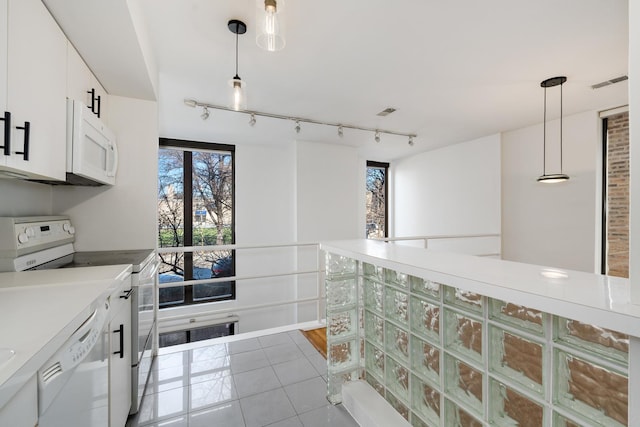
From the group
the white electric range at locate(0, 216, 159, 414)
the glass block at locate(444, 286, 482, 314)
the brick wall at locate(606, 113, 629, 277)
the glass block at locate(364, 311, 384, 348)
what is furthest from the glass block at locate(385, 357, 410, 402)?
the brick wall at locate(606, 113, 629, 277)

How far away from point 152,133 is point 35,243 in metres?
1.13

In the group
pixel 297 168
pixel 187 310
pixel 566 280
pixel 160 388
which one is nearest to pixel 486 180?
pixel 297 168

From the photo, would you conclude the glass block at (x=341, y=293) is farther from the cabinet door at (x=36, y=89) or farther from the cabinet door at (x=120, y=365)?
the cabinet door at (x=36, y=89)

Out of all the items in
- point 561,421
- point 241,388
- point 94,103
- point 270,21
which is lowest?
→ point 241,388

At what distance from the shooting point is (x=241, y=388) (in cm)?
189

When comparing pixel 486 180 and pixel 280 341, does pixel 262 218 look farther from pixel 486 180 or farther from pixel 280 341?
pixel 486 180

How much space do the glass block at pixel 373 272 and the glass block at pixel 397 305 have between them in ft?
0.28

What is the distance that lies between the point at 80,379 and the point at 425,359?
1315 millimetres

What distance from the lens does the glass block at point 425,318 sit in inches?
48.5

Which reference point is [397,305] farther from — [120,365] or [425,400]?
[120,365]

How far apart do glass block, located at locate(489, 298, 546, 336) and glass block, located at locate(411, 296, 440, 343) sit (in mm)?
255

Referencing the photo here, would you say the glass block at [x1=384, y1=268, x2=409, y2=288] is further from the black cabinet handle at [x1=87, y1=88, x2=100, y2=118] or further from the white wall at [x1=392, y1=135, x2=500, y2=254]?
the white wall at [x1=392, y1=135, x2=500, y2=254]

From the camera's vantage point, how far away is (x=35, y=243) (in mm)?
1526

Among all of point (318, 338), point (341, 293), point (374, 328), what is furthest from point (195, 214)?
point (374, 328)
